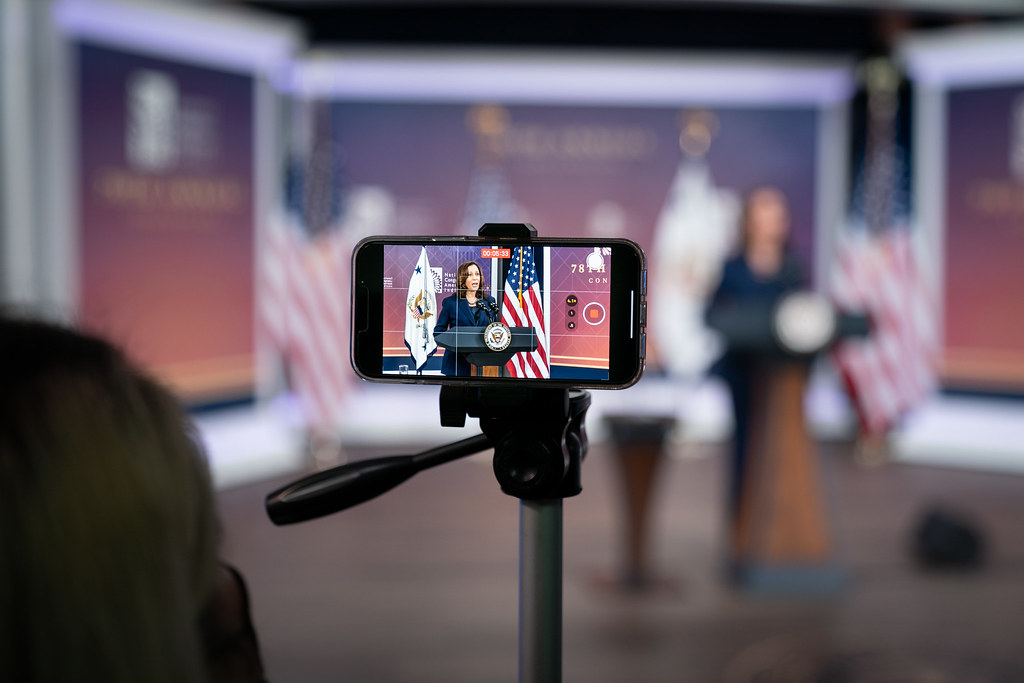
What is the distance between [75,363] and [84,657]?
0.17 meters

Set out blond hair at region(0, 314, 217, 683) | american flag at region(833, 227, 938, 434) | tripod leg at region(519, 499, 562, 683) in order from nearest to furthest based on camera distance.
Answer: blond hair at region(0, 314, 217, 683) < tripod leg at region(519, 499, 562, 683) < american flag at region(833, 227, 938, 434)

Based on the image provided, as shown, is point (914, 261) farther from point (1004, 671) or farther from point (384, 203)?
point (1004, 671)

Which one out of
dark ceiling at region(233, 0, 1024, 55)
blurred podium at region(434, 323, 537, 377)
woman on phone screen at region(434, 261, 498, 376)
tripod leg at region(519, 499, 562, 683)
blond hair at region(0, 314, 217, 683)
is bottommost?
tripod leg at region(519, 499, 562, 683)

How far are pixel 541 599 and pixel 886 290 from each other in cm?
604

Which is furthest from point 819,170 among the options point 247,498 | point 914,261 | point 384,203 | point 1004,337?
point 247,498

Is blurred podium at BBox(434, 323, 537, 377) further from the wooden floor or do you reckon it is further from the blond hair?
the wooden floor

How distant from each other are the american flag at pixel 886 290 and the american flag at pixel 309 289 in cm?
325

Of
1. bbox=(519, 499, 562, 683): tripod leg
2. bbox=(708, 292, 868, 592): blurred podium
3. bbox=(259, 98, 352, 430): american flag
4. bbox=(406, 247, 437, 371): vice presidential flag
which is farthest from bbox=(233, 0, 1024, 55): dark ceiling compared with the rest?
bbox=(519, 499, 562, 683): tripod leg

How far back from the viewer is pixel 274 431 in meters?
5.88

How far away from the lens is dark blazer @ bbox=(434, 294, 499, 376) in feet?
2.59

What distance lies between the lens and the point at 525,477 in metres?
0.73

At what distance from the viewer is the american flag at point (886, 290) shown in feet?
20.5

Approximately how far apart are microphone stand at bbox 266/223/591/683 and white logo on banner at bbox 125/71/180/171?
4455mm

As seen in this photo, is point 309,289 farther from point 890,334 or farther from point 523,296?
point 523,296
